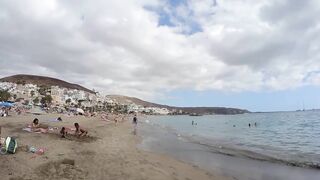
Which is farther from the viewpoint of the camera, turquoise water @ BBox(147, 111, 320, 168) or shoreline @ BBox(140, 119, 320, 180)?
turquoise water @ BBox(147, 111, 320, 168)

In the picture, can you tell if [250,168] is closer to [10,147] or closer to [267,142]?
[10,147]

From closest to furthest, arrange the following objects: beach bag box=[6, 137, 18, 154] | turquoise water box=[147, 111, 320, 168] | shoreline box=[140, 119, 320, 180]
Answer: beach bag box=[6, 137, 18, 154] → shoreline box=[140, 119, 320, 180] → turquoise water box=[147, 111, 320, 168]

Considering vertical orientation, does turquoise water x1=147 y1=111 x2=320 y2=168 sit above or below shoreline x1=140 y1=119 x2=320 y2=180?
above

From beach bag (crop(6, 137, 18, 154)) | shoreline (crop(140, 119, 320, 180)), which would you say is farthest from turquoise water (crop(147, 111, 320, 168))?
beach bag (crop(6, 137, 18, 154))

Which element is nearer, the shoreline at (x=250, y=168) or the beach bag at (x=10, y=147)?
the beach bag at (x=10, y=147)

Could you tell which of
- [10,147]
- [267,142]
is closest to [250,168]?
[10,147]

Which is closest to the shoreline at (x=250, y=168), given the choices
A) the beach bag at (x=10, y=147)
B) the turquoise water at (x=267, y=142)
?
the turquoise water at (x=267, y=142)

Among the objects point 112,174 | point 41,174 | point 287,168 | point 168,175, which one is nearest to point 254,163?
point 287,168

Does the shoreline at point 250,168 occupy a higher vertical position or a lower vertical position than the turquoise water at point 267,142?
lower

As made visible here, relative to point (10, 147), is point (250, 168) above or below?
below

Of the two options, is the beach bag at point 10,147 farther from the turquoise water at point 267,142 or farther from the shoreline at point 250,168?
the turquoise water at point 267,142

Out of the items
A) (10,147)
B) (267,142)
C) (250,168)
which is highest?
(267,142)

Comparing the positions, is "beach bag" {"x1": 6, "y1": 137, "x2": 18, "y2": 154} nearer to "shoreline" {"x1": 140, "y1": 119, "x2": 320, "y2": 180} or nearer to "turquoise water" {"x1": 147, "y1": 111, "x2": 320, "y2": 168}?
"shoreline" {"x1": 140, "y1": 119, "x2": 320, "y2": 180}

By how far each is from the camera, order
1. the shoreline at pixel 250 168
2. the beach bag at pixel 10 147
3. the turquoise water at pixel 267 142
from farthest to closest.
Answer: the turquoise water at pixel 267 142
the shoreline at pixel 250 168
the beach bag at pixel 10 147
